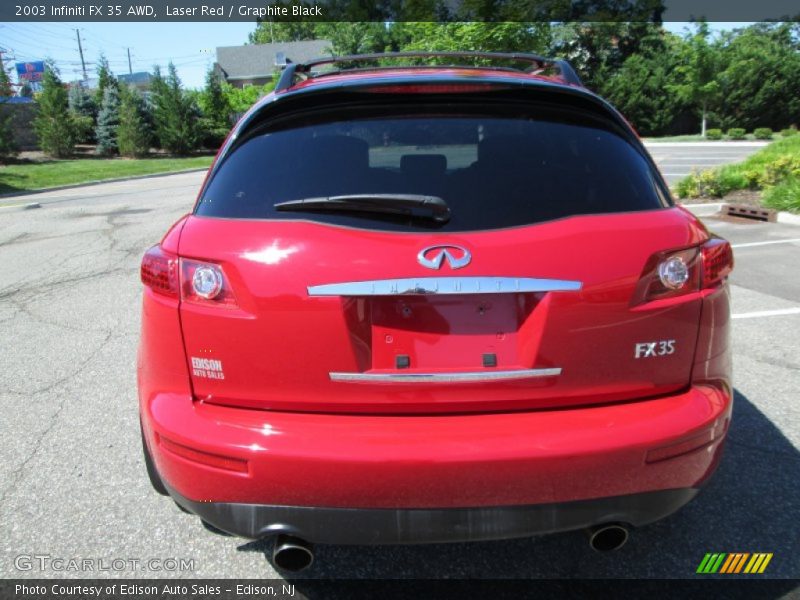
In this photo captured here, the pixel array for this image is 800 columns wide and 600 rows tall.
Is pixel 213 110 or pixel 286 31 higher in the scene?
pixel 286 31

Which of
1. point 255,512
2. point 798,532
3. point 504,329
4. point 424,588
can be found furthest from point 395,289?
point 798,532

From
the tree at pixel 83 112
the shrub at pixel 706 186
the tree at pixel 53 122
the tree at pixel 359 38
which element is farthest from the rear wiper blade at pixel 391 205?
the tree at pixel 359 38

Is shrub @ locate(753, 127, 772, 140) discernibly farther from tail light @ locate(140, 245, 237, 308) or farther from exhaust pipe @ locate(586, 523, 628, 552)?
tail light @ locate(140, 245, 237, 308)

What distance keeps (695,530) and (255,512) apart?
6.11ft

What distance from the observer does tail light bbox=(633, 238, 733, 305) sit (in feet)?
6.32

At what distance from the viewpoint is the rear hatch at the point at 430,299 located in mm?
1849

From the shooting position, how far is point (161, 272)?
2064 millimetres

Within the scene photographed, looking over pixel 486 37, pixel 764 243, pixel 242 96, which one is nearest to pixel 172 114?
pixel 242 96

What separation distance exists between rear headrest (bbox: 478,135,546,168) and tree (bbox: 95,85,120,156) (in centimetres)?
3477

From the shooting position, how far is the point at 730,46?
1592 inches

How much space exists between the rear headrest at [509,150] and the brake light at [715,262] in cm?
63

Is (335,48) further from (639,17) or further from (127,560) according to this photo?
(127,560)

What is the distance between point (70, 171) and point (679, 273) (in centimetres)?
2703
